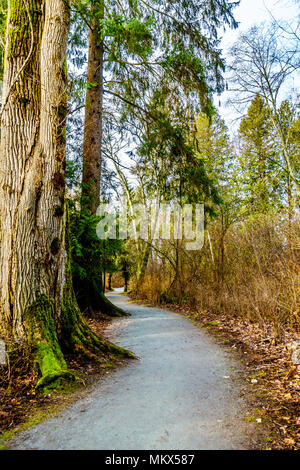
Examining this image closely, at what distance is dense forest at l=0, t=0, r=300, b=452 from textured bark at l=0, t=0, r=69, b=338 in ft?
0.05

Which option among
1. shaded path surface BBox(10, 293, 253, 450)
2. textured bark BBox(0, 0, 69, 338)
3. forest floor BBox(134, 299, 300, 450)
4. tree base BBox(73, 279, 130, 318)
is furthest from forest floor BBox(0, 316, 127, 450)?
tree base BBox(73, 279, 130, 318)

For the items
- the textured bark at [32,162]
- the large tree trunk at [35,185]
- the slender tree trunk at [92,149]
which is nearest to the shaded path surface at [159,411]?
the large tree trunk at [35,185]

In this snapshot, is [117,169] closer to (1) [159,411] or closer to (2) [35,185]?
(2) [35,185]

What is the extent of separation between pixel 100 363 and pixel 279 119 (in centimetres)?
1371

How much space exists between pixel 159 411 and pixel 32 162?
134 inches

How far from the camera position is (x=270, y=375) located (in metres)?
3.75

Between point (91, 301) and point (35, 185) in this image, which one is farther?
point (91, 301)

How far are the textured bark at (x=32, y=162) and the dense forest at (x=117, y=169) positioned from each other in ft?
0.05

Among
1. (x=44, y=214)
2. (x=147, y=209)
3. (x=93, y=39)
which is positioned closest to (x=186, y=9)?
(x=93, y=39)

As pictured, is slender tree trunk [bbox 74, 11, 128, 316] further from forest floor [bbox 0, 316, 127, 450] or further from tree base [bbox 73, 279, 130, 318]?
forest floor [bbox 0, 316, 127, 450]

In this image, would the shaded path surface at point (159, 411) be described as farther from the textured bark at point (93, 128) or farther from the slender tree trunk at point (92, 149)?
the textured bark at point (93, 128)

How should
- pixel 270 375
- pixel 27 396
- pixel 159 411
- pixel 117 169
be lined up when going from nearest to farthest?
pixel 159 411
pixel 27 396
pixel 270 375
pixel 117 169

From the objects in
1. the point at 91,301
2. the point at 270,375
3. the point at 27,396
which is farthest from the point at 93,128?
the point at 270,375

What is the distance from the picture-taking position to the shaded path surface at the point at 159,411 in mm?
2294
